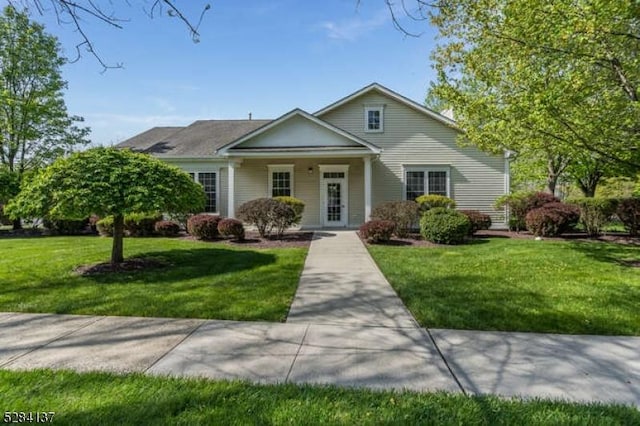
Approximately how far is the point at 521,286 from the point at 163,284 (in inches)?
266

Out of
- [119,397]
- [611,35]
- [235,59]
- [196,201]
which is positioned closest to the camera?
[119,397]

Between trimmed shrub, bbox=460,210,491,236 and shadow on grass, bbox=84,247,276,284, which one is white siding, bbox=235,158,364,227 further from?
shadow on grass, bbox=84,247,276,284

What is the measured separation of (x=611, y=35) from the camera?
7.53 m

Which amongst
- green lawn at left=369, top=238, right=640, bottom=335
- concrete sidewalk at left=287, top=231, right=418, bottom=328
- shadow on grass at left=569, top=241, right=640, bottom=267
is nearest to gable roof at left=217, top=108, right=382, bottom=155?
green lawn at left=369, top=238, right=640, bottom=335

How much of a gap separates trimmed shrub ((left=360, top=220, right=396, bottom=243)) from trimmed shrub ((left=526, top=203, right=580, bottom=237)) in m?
5.50

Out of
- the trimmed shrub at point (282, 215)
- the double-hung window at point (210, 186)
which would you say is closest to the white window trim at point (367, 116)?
the trimmed shrub at point (282, 215)

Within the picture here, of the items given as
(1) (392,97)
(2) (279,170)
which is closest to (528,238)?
(1) (392,97)

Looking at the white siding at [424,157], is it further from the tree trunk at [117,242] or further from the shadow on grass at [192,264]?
the tree trunk at [117,242]

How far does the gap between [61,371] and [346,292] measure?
13.6 ft

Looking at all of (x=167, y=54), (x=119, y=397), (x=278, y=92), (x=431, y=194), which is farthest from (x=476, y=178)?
(x=119, y=397)

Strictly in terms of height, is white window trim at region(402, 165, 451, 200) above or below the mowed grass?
above

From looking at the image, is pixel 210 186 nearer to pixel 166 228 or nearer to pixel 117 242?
pixel 166 228

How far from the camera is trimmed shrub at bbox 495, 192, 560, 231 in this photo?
14.2m

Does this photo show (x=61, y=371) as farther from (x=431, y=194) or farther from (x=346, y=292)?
(x=431, y=194)
